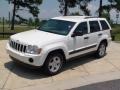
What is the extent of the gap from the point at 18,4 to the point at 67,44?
3154cm

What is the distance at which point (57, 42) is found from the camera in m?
8.97

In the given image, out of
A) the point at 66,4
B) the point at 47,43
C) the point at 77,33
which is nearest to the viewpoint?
the point at 47,43

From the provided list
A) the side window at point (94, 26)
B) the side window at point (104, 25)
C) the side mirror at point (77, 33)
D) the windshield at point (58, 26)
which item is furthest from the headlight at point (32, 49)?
the side window at point (104, 25)

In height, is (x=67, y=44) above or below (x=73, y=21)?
below

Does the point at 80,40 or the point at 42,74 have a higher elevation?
the point at 80,40

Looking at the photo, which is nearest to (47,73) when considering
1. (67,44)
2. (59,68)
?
(59,68)

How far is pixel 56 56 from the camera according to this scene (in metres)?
8.98

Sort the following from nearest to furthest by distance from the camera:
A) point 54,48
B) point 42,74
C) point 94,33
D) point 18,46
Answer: point 54,48
point 18,46
point 42,74
point 94,33

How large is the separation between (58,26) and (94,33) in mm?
1633

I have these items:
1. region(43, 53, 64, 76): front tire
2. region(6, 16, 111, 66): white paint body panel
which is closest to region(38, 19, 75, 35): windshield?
region(6, 16, 111, 66): white paint body panel

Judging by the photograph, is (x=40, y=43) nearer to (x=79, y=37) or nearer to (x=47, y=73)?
(x=47, y=73)

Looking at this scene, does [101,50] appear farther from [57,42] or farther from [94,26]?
[57,42]

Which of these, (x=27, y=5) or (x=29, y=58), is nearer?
(x=29, y=58)

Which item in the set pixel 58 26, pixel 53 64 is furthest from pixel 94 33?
pixel 53 64
